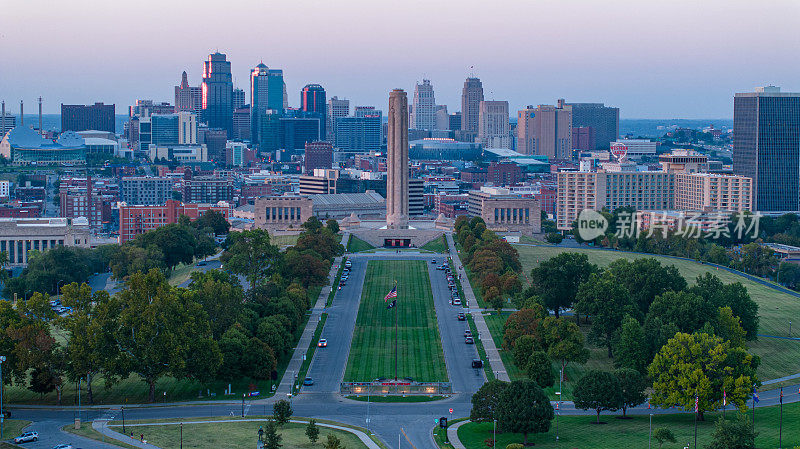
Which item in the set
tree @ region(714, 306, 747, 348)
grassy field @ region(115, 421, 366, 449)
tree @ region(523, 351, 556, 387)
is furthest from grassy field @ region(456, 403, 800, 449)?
tree @ region(714, 306, 747, 348)

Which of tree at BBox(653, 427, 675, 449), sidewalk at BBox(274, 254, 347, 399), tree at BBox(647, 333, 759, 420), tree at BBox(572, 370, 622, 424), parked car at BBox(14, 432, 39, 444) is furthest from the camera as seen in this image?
sidewalk at BBox(274, 254, 347, 399)

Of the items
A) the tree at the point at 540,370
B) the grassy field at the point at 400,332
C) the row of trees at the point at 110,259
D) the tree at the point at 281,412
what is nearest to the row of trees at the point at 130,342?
the grassy field at the point at 400,332

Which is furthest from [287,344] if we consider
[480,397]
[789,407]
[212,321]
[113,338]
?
[789,407]

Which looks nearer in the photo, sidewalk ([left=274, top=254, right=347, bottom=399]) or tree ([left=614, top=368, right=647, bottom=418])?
tree ([left=614, top=368, right=647, bottom=418])

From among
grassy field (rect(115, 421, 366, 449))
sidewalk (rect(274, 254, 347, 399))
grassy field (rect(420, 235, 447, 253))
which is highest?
grassy field (rect(420, 235, 447, 253))

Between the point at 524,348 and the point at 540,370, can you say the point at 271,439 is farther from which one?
the point at 524,348

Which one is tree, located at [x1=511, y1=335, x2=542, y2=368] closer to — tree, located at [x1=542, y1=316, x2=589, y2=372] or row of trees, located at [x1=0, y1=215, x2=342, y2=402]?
tree, located at [x1=542, y1=316, x2=589, y2=372]
